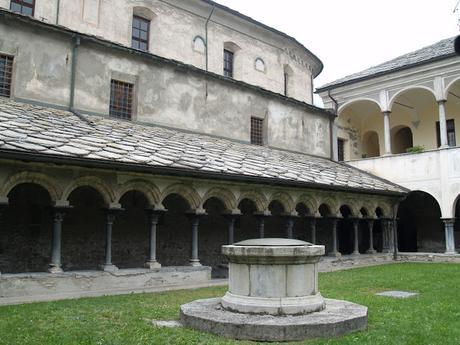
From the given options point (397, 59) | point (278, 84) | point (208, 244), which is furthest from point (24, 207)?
point (397, 59)

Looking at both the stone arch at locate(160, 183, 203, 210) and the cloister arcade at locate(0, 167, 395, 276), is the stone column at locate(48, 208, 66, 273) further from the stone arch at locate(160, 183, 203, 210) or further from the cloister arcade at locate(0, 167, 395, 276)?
the stone arch at locate(160, 183, 203, 210)

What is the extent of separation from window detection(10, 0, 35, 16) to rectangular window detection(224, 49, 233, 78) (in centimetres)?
784

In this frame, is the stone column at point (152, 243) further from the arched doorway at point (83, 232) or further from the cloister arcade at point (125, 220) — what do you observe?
the arched doorway at point (83, 232)

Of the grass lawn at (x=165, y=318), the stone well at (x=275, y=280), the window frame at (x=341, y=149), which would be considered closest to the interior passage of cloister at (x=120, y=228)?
the grass lawn at (x=165, y=318)

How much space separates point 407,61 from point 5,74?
17.1 m

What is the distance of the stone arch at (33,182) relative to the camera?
379 inches

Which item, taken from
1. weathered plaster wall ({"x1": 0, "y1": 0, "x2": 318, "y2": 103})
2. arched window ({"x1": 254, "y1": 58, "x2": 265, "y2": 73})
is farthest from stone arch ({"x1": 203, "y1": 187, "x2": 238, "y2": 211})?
arched window ({"x1": 254, "y1": 58, "x2": 265, "y2": 73})

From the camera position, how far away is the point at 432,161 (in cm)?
2006

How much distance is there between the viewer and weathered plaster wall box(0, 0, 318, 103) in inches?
617

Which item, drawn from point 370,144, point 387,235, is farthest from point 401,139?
point 387,235

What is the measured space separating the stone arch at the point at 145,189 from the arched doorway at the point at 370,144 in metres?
17.3

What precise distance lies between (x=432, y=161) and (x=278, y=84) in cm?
738

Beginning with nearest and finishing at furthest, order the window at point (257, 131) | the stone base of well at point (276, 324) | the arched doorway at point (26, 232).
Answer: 1. the stone base of well at point (276, 324)
2. the arched doorway at point (26, 232)
3. the window at point (257, 131)

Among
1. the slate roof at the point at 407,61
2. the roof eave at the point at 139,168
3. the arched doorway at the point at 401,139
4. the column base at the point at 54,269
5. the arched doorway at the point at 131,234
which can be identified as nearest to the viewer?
the roof eave at the point at 139,168
